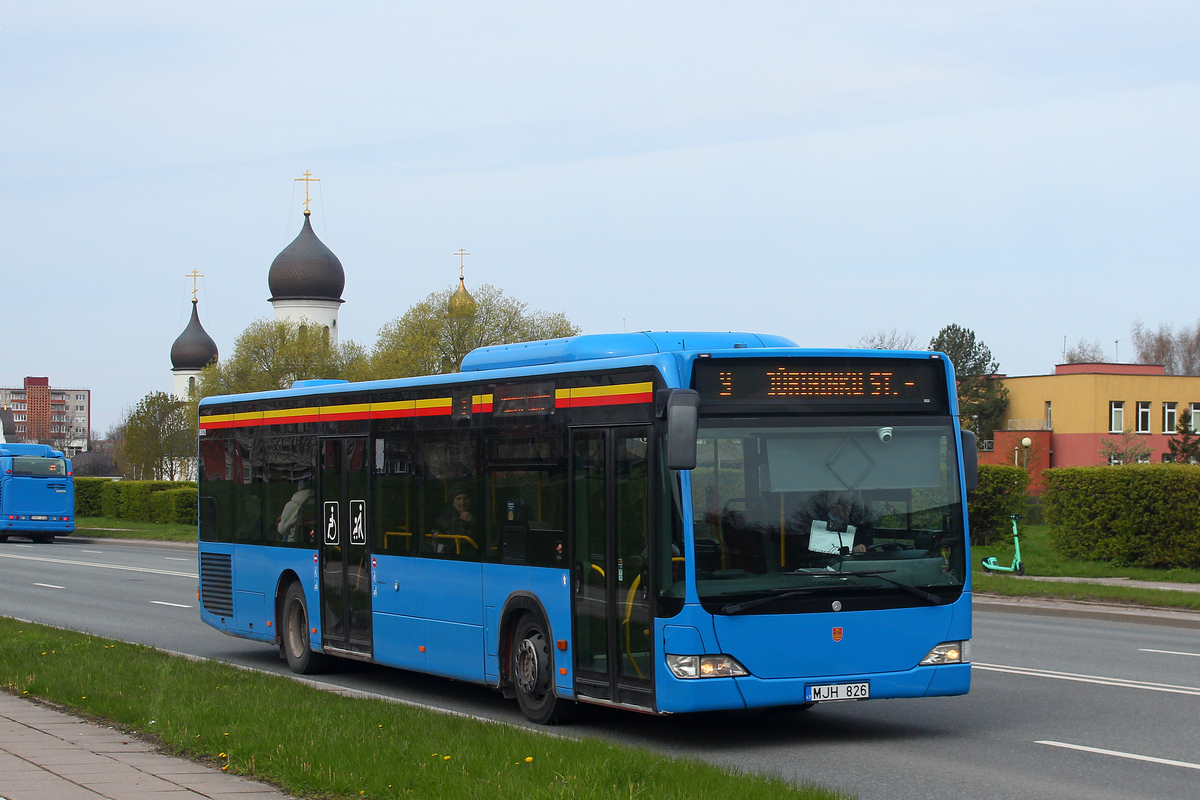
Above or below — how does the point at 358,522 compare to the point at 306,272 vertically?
below

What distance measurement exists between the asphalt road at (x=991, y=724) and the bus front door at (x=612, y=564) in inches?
19.9

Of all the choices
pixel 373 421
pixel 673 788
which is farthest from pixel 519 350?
pixel 673 788

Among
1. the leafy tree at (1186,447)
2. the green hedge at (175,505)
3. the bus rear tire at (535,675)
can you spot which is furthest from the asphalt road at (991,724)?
the leafy tree at (1186,447)

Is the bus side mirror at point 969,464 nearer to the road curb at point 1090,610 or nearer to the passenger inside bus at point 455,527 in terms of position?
the passenger inside bus at point 455,527

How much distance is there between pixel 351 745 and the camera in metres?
8.65

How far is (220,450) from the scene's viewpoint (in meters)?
16.7

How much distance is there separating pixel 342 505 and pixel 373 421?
980 mm

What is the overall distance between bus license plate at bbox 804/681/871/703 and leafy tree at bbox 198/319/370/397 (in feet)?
241

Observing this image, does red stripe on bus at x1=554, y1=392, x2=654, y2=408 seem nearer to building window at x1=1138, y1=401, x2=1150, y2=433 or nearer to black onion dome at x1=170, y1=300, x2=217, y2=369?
building window at x1=1138, y1=401, x2=1150, y2=433

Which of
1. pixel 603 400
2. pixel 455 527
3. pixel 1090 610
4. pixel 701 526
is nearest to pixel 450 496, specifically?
pixel 455 527

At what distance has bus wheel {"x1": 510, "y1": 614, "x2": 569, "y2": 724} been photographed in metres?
10.7

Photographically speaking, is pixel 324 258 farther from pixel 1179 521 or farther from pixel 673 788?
pixel 673 788

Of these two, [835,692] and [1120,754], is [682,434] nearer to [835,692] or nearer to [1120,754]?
[835,692]

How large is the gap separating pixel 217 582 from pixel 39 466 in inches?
1441
